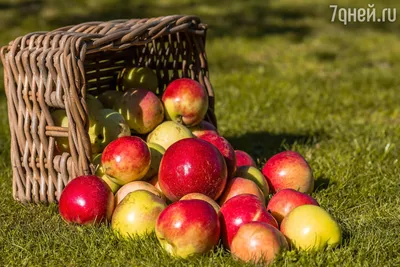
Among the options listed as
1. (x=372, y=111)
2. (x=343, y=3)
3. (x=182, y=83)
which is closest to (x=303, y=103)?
(x=372, y=111)

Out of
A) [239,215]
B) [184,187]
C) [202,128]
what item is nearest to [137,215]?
[184,187]

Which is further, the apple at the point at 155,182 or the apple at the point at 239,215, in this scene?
the apple at the point at 155,182

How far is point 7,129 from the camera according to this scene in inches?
177

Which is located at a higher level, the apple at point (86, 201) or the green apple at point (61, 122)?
the green apple at point (61, 122)

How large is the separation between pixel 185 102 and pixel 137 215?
910 mm

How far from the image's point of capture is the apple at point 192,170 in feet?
9.05

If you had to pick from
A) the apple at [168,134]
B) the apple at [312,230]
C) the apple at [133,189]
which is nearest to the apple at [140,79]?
the apple at [168,134]

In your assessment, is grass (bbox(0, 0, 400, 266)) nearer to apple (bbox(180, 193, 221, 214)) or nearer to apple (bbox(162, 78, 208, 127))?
apple (bbox(180, 193, 221, 214))

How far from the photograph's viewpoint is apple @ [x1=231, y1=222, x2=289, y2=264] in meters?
2.37

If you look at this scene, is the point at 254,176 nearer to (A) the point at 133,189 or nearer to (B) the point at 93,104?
(A) the point at 133,189

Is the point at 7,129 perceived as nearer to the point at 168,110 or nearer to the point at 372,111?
the point at 168,110

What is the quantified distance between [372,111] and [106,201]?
2.97 m

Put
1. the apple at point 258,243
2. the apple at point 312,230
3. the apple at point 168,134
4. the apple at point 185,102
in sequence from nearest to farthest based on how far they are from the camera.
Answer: the apple at point 258,243 < the apple at point 312,230 < the apple at point 168,134 < the apple at point 185,102

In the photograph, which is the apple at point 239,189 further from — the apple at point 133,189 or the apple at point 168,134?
the apple at point 168,134
